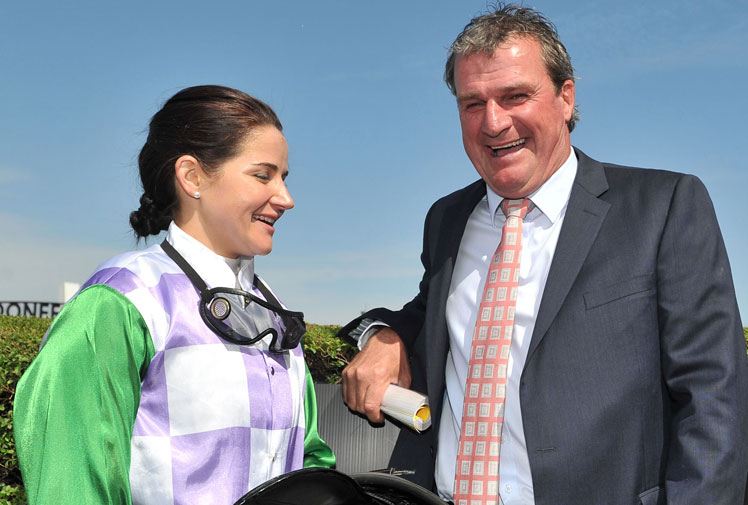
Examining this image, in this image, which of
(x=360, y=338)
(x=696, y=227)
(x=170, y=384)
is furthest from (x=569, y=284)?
(x=170, y=384)

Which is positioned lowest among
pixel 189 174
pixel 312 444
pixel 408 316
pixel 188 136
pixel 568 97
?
pixel 312 444

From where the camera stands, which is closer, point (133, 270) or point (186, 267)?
point (133, 270)

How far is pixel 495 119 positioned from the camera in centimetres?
267

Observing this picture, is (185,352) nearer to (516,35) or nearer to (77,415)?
(77,415)

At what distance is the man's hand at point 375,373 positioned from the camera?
267 centimetres

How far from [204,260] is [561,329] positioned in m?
1.17

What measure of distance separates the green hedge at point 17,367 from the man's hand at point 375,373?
1.22 metres

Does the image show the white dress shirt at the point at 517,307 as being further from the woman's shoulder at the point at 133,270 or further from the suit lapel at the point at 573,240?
the woman's shoulder at the point at 133,270

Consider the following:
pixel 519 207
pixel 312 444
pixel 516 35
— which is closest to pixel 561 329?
pixel 519 207

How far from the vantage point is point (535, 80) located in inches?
106

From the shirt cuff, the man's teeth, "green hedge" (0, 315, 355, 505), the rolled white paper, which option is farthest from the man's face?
"green hedge" (0, 315, 355, 505)

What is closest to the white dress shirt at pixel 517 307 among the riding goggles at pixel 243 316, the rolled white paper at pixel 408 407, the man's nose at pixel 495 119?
the rolled white paper at pixel 408 407

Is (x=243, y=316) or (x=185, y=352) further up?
(x=243, y=316)

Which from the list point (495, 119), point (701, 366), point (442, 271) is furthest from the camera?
point (442, 271)
